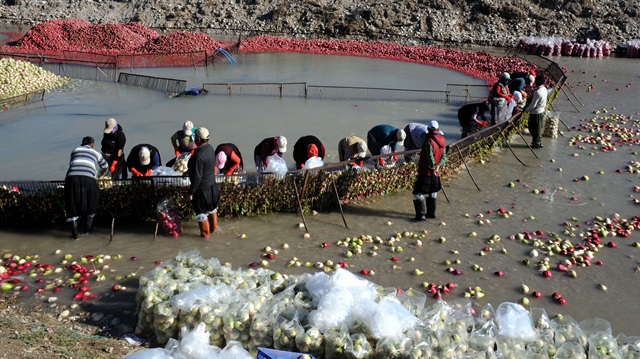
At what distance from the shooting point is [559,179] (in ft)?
40.3

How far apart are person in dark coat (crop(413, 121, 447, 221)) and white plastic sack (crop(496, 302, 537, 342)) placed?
12.7 feet

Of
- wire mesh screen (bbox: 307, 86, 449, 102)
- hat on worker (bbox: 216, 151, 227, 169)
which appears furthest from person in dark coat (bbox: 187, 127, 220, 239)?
wire mesh screen (bbox: 307, 86, 449, 102)

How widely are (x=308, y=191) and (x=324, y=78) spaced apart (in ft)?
46.7

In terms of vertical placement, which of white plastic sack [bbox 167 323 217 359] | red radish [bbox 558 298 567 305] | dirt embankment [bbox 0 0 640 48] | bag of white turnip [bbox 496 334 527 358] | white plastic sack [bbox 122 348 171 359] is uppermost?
dirt embankment [bbox 0 0 640 48]

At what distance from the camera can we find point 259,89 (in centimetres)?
2103

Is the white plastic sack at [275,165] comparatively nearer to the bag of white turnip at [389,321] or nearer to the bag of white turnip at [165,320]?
the bag of white turnip at [165,320]

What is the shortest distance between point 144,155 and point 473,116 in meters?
8.63

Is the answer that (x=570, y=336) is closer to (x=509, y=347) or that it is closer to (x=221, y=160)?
(x=509, y=347)

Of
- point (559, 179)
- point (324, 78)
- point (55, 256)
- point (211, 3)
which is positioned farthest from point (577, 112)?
point (211, 3)

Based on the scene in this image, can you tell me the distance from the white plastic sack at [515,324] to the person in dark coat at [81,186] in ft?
22.4

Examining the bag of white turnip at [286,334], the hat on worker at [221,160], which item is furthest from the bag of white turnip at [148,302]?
the hat on worker at [221,160]

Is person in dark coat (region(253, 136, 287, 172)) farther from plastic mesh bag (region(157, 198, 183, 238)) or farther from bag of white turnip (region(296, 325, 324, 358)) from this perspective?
bag of white turnip (region(296, 325, 324, 358))

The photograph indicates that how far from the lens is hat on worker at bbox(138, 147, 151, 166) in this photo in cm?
1024

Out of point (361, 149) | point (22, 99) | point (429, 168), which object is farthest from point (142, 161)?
point (22, 99)
